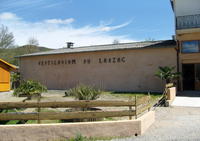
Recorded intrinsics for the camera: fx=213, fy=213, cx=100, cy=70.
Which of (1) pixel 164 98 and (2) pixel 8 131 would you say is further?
(1) pixel 164 98

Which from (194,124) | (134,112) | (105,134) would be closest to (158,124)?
(194,124)

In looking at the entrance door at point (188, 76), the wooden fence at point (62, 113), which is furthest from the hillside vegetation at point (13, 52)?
the wooden fence at point (62, 113)

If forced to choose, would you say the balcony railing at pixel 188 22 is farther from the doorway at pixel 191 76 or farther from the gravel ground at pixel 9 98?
the gravel ground at pixel 9 98

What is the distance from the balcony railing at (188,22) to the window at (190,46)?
1319mm

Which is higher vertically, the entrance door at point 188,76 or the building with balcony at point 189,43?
the building with balcony at point 189,43

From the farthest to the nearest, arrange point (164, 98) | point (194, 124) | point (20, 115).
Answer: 1. point (164, 98)
2. point (194, 124)
3. point (20, 115)

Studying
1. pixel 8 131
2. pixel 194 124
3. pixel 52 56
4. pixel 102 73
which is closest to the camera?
pixel 8 131

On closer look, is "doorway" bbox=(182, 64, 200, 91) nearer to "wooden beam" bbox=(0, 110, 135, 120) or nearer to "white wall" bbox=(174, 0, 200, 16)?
"white wall" bbox=(174, 0, 200, 16)

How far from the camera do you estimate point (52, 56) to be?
24188mm

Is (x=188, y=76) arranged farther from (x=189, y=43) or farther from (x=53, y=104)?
(x=53, y=104)

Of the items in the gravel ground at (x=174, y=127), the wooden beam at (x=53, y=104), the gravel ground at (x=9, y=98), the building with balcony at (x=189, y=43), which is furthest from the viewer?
the building with balcony at (x=189, y=43)

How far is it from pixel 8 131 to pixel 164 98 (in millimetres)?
9013

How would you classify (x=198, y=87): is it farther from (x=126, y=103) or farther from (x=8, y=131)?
(x=8, y=131)

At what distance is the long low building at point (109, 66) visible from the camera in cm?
1872
